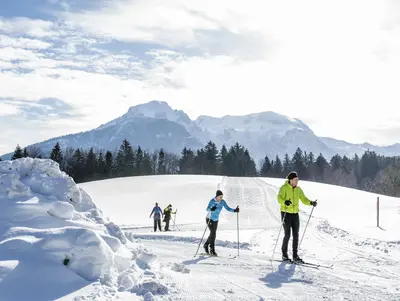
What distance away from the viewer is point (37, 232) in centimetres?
747

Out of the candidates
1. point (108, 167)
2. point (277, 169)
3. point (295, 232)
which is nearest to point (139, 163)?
point (108, 167)

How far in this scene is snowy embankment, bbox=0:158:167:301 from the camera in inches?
257

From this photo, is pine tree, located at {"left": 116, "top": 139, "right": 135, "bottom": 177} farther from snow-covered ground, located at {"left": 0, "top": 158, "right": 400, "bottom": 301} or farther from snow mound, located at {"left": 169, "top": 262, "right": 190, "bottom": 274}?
snow mound, located at {"left": 169, "top": 262, "right": 190, "bottom": 274}

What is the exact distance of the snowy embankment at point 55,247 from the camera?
21.4ft

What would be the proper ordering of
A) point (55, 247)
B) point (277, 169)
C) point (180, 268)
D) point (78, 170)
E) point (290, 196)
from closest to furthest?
1. point (55, 247)
2. point (180, 268)
3. point (290, 196)
4. point (78, 170)
5. point (277, 169)

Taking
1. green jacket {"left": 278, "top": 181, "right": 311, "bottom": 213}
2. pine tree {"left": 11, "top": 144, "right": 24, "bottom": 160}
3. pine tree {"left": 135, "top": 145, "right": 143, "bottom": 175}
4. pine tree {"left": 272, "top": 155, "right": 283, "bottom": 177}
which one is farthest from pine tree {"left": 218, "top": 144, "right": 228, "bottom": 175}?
green jacket {"left": 278, "top": 181, "right": 311, "bottom": 213}

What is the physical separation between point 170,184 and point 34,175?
42.3 metres

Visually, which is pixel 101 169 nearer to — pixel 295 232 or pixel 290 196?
pixel 290 196

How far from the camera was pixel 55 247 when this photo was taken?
23.6 feet

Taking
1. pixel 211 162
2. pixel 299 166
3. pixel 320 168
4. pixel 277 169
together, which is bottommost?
pixel 277 169

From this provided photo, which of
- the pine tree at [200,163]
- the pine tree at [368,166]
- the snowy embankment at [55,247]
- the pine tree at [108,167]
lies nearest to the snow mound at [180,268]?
the snowy embankment at [55,247]

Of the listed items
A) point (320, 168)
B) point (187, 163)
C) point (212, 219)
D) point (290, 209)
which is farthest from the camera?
point (320, 168)

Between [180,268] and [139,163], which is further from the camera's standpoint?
[139,163]

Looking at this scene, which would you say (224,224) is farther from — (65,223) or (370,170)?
(370,170)
